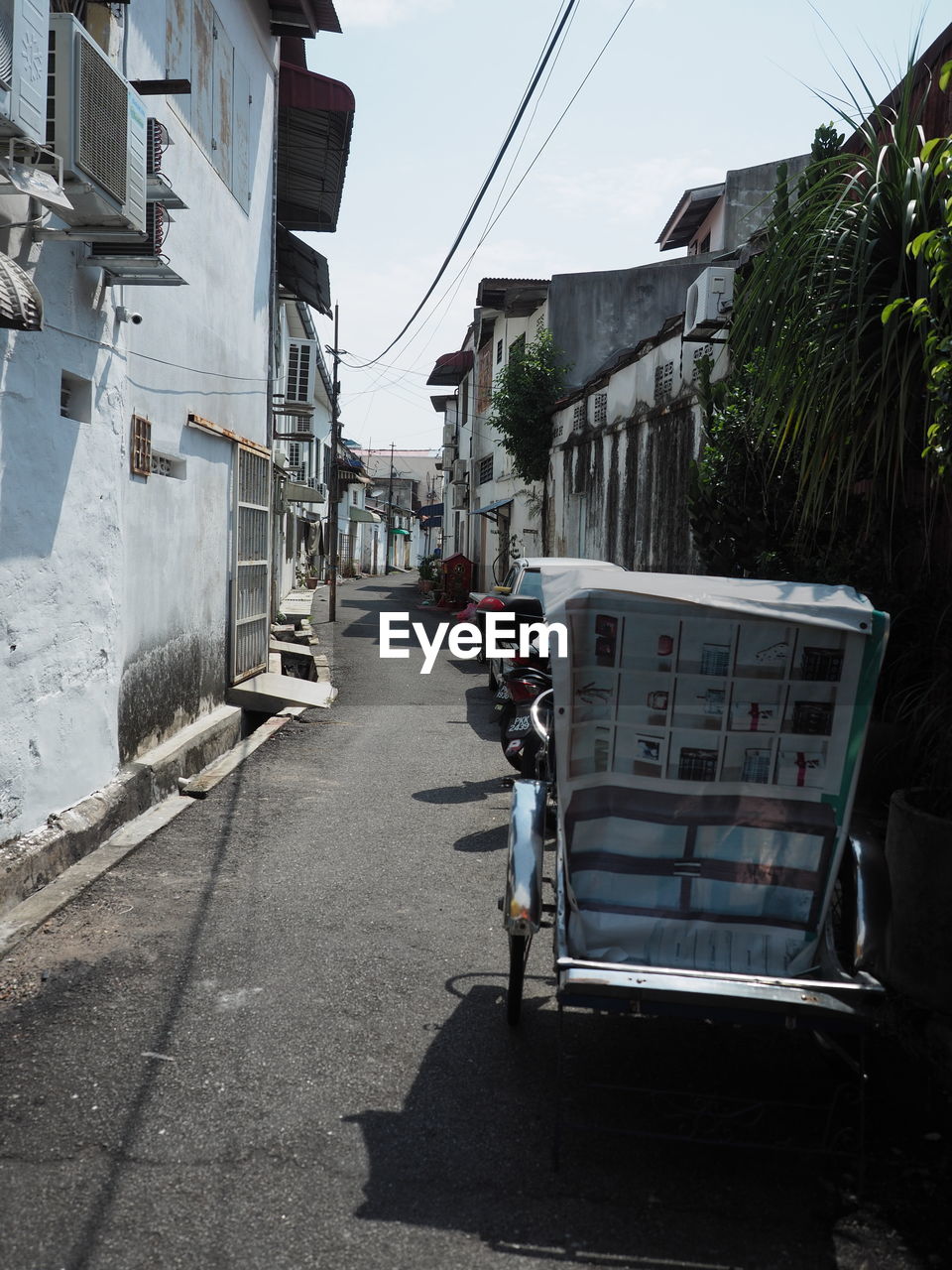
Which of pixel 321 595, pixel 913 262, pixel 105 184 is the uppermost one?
pixel 105 184

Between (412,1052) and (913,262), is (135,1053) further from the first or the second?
(913,262)

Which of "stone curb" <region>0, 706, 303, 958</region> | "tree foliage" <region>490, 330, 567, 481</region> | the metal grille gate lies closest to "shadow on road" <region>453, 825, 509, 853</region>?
"stone curb" <region>0, 706, 303, 958</region>

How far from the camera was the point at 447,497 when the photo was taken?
1916 inches

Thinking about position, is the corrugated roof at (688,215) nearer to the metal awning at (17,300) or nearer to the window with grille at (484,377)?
the window with grille at (484,377)

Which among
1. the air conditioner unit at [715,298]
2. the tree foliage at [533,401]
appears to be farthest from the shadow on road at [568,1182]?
the tree foliage at [533,401]

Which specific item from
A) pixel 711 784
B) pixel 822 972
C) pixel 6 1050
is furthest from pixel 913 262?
pixel 6 1050

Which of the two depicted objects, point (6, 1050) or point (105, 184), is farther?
point (105, 184)

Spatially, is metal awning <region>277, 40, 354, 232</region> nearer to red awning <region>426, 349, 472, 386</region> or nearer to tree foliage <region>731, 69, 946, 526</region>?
tree foliage <region>731, 69, 946, 526</region>

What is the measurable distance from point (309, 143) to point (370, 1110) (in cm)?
1372

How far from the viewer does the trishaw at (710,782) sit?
11.1 feet

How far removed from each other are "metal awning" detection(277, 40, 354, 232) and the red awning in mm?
20186

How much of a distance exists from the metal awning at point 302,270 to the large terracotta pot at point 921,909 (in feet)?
42.0

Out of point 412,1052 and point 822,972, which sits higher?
point 822,972

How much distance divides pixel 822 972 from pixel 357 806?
4532 millimetres
